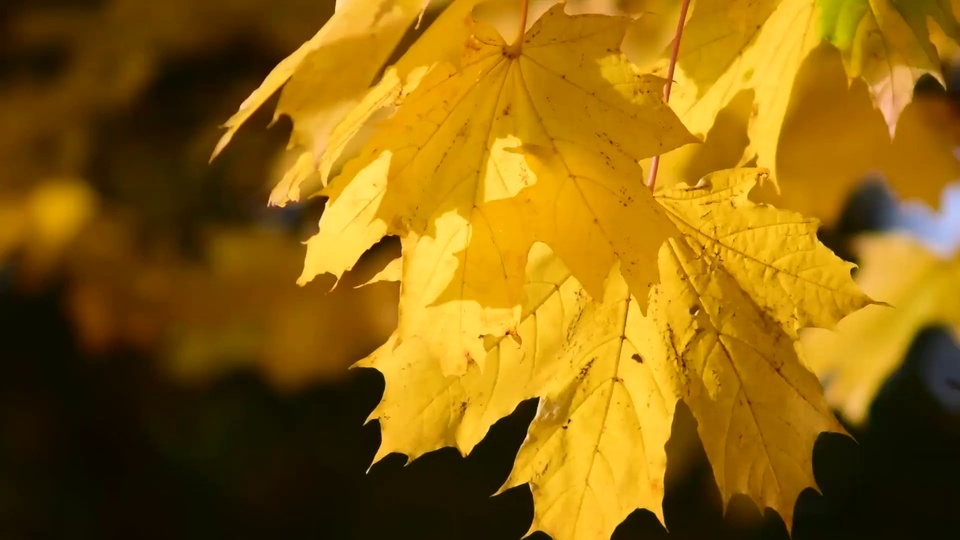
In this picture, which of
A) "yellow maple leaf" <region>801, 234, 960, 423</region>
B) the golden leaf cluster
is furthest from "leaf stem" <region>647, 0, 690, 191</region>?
"yellow maple leaf" <region>801, 234, 960, 423</region>

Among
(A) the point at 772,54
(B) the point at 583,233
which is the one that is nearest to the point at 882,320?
(A) the point at 772,54

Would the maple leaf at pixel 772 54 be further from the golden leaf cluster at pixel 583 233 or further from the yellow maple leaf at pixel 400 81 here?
the yellow maple leaf at pixel 400 81

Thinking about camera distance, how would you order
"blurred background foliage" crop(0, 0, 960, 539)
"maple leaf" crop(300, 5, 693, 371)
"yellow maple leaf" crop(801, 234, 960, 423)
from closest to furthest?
"maple leaf" crop(300, 5, 693, 371) < "yellow maple leaf" crop(801, 234, 960, 423) < "blurred background foliage" crop(0, 0, 960, 539)

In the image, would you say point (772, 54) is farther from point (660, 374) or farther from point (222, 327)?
point (222, 327)

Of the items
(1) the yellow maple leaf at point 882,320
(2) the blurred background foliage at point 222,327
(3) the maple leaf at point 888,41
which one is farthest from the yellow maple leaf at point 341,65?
(1) the yellow maple leaf at point 882,320

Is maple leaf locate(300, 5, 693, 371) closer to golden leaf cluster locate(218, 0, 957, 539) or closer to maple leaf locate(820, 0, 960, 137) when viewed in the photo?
golden leaf cluster locate(218, 0, 957, 539)
